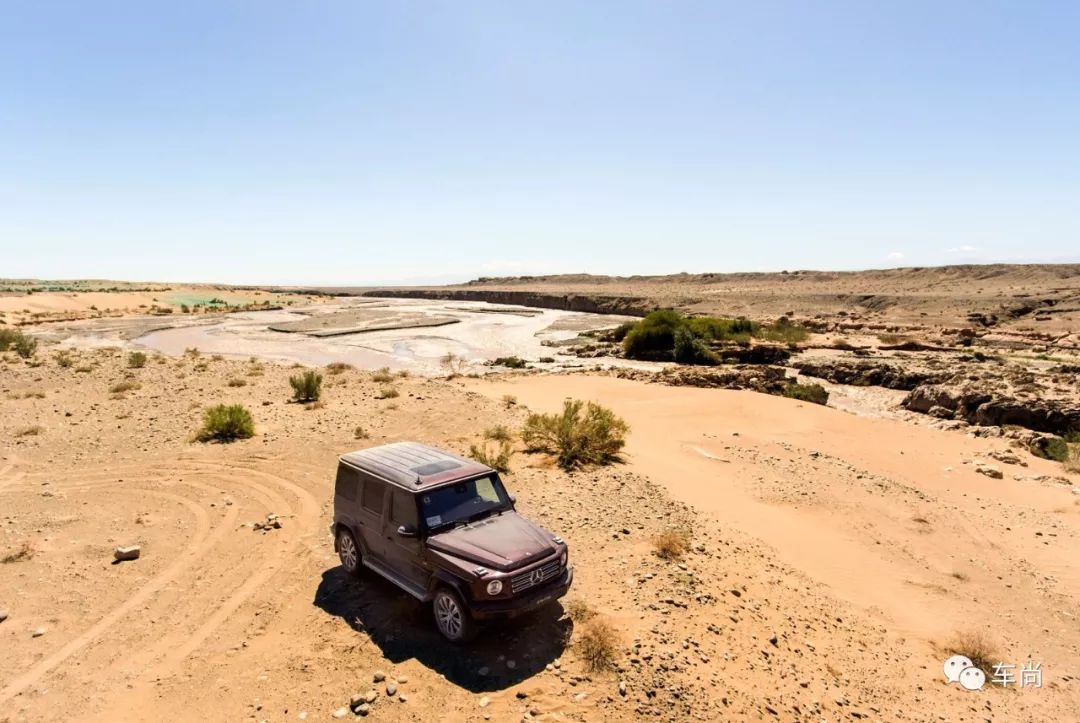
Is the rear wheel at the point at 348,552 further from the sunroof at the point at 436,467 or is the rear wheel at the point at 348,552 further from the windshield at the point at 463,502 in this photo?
the windshield at the point at 463,502

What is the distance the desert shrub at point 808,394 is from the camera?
1099 inches

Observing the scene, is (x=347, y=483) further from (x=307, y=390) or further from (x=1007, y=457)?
(x=1007, y=457)

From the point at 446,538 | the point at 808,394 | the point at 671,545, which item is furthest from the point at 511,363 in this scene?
the point at 446,538

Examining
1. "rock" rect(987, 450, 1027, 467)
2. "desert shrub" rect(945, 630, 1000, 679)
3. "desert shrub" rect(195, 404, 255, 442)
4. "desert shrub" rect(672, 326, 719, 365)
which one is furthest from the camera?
"desert shrub" rect(672, 326, 719, 365)

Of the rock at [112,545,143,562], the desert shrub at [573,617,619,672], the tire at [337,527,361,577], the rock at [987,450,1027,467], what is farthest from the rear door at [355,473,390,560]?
the rock at [987,450,1027,467]

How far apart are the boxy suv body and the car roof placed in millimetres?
14

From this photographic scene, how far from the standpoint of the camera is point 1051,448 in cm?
1931

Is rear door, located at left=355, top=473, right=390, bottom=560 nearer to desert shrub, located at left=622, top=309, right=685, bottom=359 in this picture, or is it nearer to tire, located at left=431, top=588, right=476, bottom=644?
tire, located at left=431, top=588, right=476, bottom=644

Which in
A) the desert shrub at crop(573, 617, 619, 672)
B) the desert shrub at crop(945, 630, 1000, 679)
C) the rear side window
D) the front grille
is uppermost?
the rear side window

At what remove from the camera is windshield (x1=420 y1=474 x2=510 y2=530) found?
7.79 metres

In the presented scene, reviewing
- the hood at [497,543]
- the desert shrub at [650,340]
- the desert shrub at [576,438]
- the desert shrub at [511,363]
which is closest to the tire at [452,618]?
the hood at [497,543]

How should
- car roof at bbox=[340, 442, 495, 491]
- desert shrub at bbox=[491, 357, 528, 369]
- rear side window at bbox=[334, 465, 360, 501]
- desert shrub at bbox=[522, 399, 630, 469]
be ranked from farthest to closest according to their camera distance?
desert shrub at bbox=[491, 357, 528, 369]
desert shrub at bbox=[522, 399, 630, 469]
rear side window at bbox=[334, 465, 360, 501]
car roof at bbox=[340, 442, 495, 491]

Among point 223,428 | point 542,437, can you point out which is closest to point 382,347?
point 223,428

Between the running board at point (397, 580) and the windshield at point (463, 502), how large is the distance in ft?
2.72
